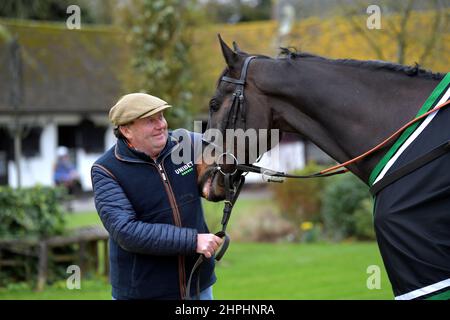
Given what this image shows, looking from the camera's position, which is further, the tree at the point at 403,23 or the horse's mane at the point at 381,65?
the tree at the point at 403,23

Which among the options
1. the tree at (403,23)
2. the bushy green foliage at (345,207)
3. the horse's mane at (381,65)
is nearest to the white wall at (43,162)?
the bushy green foliage at (345,207)

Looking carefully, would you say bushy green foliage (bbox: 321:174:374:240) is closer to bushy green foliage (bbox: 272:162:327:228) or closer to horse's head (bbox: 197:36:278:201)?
bushy green foliage (bbox: 272:162:327:228)

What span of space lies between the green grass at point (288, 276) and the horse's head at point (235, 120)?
3756 millimetres

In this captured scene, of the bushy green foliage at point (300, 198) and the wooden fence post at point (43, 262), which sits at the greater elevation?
the bushy green foliage at point (300, 198)

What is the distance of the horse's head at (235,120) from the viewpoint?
348 centimetres

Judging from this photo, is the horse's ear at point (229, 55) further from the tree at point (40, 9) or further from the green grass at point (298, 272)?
the tree at point (40, 9)

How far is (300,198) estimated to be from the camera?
12492 millimetres

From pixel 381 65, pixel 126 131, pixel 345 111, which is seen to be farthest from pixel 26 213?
pixel 381 65

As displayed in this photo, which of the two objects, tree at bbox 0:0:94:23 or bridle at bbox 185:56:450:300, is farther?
tree at bbox 0:0:94:23

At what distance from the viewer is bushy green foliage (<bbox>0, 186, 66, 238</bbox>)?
7.95 metres

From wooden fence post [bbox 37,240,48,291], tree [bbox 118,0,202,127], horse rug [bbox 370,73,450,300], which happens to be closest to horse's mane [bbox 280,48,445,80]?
horse rug [bbox 370,73,450,300]

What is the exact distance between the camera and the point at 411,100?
321 centimetres

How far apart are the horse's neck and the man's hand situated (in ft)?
2.56
